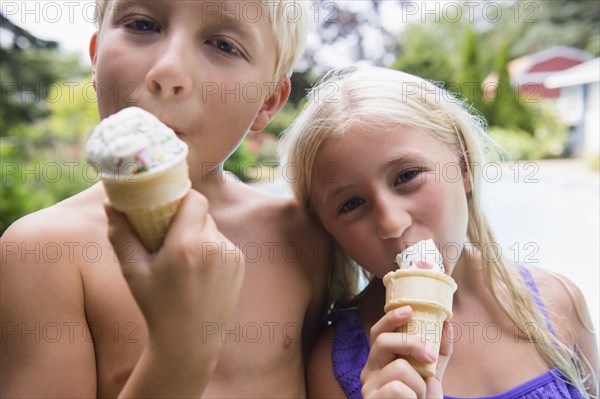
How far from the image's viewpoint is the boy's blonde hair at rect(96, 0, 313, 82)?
1.46 metres

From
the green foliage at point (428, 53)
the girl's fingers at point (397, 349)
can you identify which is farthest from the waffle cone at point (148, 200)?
the green foliage at point (428, 53)

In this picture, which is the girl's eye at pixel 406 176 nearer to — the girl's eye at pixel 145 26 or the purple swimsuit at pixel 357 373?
the purple swimsuit at pixel 357 373

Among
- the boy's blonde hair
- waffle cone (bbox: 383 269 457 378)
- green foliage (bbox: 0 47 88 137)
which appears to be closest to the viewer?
waffle cone (bbox: 383 269 457 378)

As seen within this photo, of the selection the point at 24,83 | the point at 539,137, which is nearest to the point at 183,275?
the point at 24,83

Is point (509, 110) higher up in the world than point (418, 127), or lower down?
lower down

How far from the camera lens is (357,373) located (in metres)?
1.65

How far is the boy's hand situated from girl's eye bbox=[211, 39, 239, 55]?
517mm

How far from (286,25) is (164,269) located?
925 mm

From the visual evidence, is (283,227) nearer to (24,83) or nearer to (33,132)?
(24,83)

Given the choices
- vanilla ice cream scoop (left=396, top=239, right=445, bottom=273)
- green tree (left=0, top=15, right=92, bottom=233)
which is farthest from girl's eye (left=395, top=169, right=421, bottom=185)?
green tree (left=0, top=15, right=92, bottom=233)

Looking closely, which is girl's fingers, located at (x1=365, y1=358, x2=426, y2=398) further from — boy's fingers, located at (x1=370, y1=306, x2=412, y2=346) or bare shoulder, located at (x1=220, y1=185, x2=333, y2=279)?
bare shoulder, located at (x1=220, y1=185, x2=333, y2=279)

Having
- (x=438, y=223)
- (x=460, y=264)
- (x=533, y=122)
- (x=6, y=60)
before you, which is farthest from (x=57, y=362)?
(x=533, y=122)

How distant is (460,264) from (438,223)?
397mm

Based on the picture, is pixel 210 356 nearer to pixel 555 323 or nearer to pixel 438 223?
pixel 438 223
